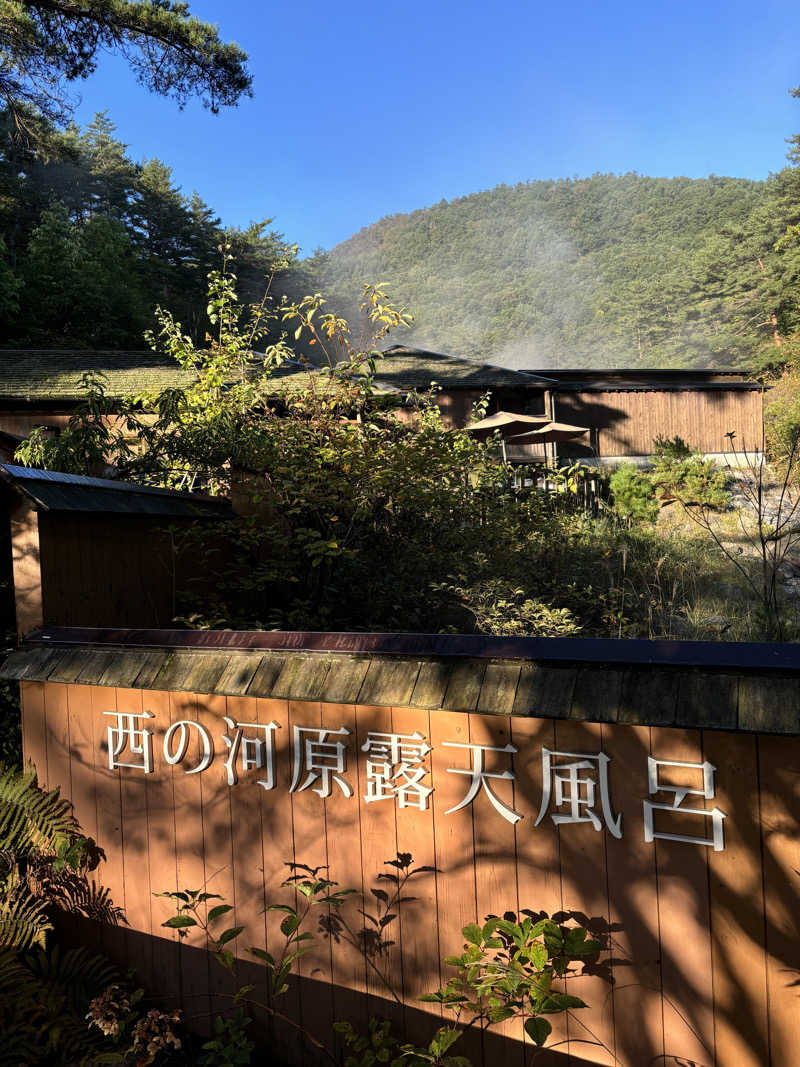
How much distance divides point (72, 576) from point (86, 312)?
2799cm

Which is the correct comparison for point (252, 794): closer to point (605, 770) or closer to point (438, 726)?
point (438, 726)

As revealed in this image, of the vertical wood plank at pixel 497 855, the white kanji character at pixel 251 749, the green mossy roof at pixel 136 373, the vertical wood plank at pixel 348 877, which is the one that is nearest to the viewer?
the vertical wood plank at pixel 497 855

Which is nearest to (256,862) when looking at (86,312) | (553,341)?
(86,312)

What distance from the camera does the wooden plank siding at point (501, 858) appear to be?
2.05 metres

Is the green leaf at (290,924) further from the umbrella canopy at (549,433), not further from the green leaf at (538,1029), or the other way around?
the umbrella canopy at (549,433)

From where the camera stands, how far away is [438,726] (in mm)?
2576

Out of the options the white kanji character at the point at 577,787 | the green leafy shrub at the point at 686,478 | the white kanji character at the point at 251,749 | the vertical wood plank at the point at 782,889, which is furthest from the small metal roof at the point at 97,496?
the green leafy shrub at the point at 686,478

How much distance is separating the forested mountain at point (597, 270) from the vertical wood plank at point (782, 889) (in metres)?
41.4

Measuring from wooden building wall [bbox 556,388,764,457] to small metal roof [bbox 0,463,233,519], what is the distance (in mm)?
20762

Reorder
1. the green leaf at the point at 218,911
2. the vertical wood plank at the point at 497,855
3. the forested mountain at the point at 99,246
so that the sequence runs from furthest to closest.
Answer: the forested mountain at the point at 99,246 < the green leaf at the point at 218,911 < the vertical wood plank at the point at 497,855

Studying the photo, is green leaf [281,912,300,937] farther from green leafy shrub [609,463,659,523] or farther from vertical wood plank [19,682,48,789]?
green leafy shrub [609,463,659,523]

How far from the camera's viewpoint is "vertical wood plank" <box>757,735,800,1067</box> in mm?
1992

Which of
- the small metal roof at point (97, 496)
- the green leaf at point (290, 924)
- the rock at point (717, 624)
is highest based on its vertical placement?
the small metal roof at point (97, 496)

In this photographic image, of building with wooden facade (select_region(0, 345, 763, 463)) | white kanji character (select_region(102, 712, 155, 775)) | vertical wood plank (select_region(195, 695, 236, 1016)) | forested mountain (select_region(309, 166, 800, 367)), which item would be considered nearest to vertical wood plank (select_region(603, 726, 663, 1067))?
vertical wood plank (select_region(195, 695, 236, 1016))
